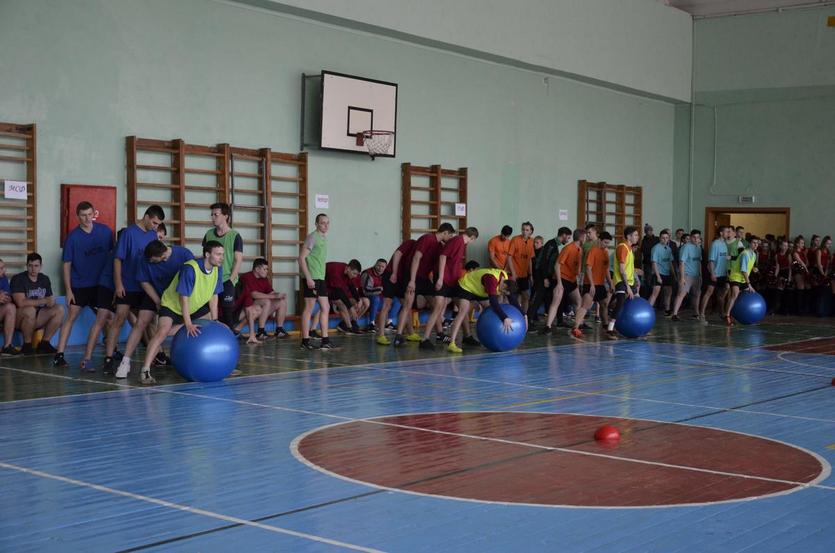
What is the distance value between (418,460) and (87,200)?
25.4ft

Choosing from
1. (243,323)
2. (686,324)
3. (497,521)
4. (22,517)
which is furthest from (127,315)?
(686,324)

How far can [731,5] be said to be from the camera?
22.3 metres

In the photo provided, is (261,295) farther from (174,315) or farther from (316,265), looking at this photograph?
(174,315)

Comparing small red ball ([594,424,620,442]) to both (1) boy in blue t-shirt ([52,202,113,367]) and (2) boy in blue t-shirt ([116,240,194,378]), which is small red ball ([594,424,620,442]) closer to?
(2) boy in blue t-shirt ([116,240,194,378])

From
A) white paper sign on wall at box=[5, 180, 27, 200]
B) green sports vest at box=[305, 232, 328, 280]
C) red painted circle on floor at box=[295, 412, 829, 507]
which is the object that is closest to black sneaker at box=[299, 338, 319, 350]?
green sports vest at box=[305, 232, 328, 280]

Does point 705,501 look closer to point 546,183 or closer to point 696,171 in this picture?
point 546,183

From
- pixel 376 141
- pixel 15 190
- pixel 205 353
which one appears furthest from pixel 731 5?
pixel 205 353

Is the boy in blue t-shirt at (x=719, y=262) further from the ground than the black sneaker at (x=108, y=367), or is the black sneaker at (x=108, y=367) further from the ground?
the boy in blue t-shirt at (x=719, y=262)

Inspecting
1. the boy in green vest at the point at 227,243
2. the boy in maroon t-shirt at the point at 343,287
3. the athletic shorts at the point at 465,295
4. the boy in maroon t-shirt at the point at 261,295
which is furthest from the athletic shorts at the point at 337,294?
the boy in green vest at the point at 227,243

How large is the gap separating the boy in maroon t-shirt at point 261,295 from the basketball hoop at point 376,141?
2832mm

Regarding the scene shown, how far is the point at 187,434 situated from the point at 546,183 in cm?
1395

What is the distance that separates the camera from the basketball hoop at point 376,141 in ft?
51.1

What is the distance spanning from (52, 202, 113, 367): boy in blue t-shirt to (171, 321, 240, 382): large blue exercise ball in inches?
72.0

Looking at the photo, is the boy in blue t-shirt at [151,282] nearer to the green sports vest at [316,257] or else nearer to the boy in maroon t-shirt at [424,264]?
the green sports vest at [316,257]
